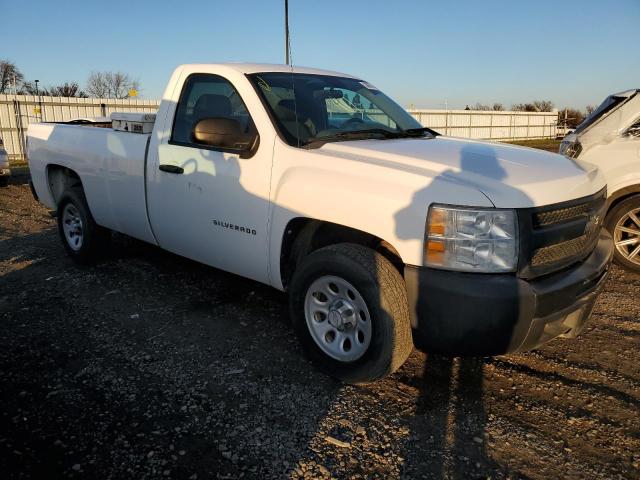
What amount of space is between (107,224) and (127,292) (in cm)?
77

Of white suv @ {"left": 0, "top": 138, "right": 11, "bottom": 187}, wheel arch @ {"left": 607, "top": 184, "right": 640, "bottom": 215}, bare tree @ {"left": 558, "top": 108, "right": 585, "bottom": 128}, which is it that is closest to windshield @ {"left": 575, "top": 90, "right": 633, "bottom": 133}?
wheel arch @ {"left": 607, "top": 184, "right": 640, "bottom": 215}

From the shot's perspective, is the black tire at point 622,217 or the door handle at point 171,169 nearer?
the door handle at point 171,169

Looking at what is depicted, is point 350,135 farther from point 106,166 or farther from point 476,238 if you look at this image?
point 106,166

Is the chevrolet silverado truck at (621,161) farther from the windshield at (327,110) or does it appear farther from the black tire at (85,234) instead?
the black tire at (85,234)

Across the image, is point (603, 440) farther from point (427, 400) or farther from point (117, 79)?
point (117, 79)

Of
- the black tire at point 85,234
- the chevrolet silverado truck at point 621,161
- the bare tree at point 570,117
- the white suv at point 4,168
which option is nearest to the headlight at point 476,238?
the chevrolet silverado truck at point 621,161

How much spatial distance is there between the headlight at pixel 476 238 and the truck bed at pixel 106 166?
2786mm

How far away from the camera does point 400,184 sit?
282 cm

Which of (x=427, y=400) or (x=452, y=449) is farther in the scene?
(x=427, y=400)

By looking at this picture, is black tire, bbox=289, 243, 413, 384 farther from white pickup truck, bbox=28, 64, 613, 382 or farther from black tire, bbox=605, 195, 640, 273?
→ black tire, bbox=605, 195, 640, 273

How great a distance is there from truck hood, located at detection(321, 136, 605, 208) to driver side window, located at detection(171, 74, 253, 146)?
37.0 inches

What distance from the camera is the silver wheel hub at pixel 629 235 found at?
5465mm

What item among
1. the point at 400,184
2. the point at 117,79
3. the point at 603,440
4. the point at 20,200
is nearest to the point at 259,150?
the point at 400,184

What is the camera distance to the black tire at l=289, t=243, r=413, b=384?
113 inches
